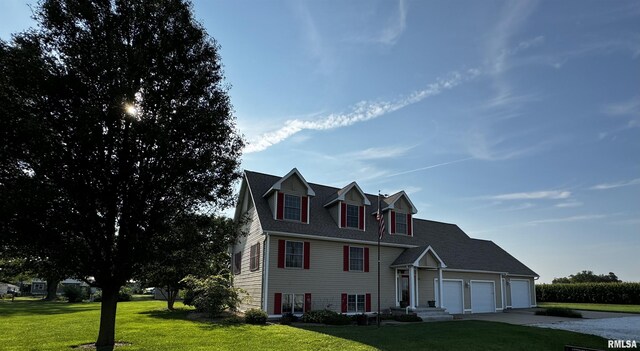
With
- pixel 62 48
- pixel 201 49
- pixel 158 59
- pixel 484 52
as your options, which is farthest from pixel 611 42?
pixel 62 48

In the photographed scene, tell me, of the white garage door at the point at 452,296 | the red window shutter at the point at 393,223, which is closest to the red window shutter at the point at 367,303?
the red window shutter at the point at 393,223

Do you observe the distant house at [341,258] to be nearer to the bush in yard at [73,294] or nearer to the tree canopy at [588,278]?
the bush in yard at [73,294]

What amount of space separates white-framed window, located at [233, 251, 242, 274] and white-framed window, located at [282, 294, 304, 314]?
658 cm

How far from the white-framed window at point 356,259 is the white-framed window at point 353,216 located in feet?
4.84

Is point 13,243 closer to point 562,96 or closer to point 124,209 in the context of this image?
point 124,209

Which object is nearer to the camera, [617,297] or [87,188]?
[87,188]

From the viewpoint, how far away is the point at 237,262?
27594 millimetres

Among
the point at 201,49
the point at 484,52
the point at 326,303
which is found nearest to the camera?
the point at 201,49

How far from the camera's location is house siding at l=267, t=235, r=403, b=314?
21141 mm

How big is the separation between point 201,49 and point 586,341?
17.3 metres

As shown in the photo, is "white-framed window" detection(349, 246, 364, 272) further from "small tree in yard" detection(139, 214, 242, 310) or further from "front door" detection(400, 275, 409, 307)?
"small tree in yard" detection(139, 214, 242, 310)

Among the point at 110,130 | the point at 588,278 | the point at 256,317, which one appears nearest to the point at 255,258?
the point at 256,317

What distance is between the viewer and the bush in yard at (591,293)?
3944 centimetres

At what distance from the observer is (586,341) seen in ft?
49.5
